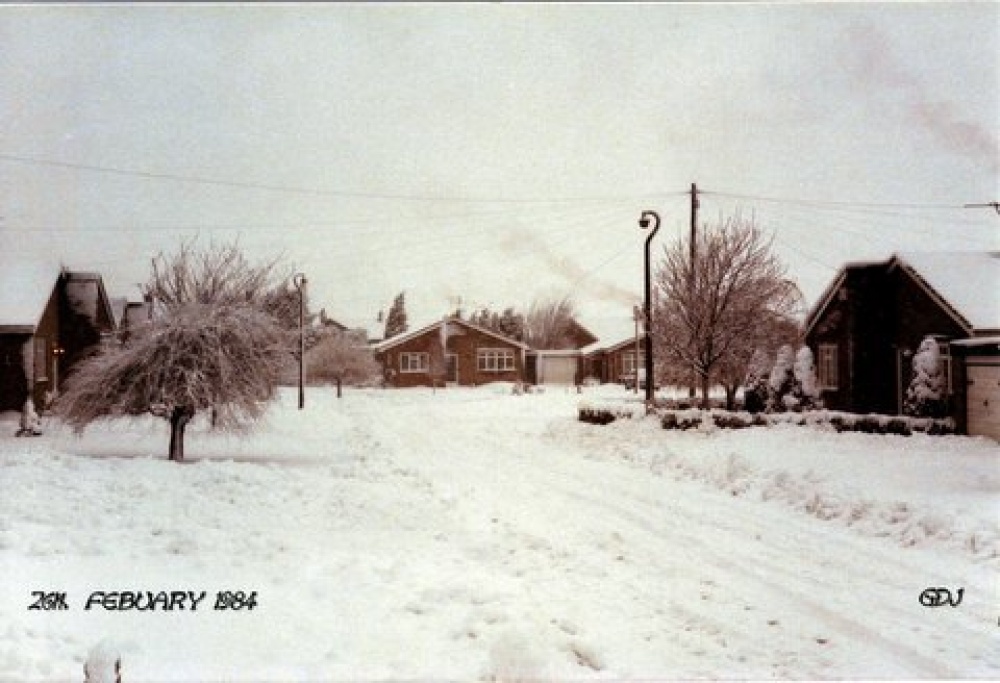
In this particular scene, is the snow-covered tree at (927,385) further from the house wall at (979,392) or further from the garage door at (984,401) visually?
the garage door at (984,401)

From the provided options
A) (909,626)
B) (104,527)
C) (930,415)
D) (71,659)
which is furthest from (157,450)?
(930,415)

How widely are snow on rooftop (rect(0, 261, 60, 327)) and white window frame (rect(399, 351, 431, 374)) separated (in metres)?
7.40

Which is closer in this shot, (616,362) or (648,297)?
(648,297)

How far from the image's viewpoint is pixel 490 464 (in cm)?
1003

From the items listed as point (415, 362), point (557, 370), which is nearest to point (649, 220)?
point (415, 362)

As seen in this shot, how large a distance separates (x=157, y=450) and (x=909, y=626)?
6739mm

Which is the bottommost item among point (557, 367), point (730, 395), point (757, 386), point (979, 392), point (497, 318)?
point (730, 395)

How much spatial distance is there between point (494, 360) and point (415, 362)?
6.42 ft

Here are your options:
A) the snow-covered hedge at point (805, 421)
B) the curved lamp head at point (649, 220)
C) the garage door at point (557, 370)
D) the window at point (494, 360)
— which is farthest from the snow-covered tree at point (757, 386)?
the curved lamp head at point (649, 220)

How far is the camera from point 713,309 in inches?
631

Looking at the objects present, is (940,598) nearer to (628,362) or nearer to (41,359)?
(41,359)

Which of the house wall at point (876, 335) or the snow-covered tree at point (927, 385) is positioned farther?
the house wall at point (876, 335)

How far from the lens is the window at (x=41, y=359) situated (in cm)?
823

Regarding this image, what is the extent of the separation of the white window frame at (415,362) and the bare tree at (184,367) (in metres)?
6.70
